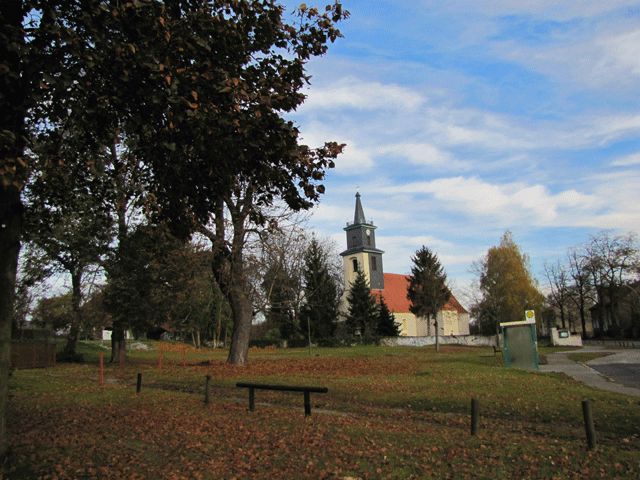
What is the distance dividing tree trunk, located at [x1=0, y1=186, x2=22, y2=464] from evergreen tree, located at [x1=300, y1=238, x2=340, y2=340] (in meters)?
47.1

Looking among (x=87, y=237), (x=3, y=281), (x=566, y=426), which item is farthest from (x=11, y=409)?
(x=87, y=237)

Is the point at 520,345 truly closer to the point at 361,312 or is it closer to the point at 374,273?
the point at 361,312

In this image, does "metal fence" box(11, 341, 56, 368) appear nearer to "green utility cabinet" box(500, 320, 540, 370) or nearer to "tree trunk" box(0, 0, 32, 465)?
"tree trunk" box(0, 0, 32, 465)

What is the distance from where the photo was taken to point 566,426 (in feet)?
33.0

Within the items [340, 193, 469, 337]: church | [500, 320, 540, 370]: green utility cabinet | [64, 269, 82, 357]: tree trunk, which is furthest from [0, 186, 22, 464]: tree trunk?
[340, 193, 469, 337]: church

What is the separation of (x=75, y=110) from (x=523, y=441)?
853cm

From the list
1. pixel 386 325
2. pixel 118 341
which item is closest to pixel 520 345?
pixel 118 341

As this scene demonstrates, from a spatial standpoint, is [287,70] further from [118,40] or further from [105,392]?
[105,392]

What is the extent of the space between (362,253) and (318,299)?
83.0ft

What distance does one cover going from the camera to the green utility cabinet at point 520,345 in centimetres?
2348

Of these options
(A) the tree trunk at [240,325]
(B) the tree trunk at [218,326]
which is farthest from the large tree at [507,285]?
(A) the tree trunk at [240,325]

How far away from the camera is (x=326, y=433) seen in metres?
9.13

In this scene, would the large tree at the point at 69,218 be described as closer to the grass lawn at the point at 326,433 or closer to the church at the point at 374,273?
the grass lawn at the point at 326,433

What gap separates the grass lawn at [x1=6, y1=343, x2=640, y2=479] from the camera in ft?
23.2
